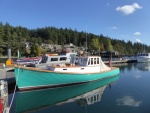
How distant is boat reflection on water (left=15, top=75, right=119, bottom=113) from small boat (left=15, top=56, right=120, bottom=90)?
26.7 inches

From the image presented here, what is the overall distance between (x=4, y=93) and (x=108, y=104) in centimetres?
783

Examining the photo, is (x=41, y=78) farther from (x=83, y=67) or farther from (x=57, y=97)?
(x=83, y=67)

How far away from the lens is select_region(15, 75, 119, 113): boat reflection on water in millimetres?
16328

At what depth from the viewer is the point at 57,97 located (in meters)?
18.4

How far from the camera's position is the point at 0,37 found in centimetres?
9738

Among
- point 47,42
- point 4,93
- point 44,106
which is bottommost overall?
point 44,106

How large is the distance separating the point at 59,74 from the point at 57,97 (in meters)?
3.31

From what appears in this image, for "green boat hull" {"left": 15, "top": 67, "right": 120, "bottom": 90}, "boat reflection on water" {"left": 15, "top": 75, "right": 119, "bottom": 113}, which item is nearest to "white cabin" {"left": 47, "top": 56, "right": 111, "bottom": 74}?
"green boat hull" {"left": 15, "top": 67, "right": 120, "bottom": 90}

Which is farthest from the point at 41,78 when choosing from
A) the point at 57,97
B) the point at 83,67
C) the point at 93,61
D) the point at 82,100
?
the point at 93,61

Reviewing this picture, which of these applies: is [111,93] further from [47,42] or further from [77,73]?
[47,42]

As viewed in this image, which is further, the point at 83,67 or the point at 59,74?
the point at 83,67

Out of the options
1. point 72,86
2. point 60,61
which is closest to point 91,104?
point 72,86

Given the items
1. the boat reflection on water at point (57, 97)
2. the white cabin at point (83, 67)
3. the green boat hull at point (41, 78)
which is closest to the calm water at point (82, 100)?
the boat reflection on water at point (57, 97)

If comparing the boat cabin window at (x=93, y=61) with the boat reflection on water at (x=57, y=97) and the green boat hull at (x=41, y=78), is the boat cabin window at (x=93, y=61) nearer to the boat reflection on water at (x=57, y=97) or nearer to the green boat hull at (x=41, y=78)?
the green boat hull at (x=41, y=78)
